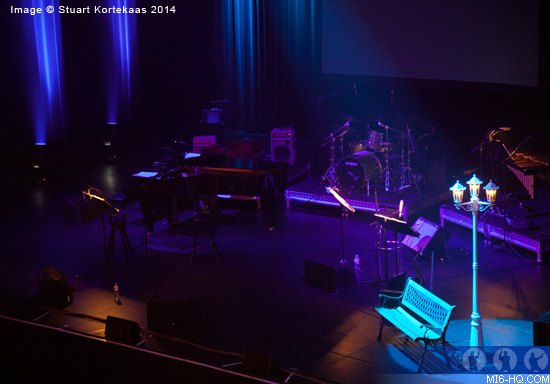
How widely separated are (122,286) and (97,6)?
10.5m

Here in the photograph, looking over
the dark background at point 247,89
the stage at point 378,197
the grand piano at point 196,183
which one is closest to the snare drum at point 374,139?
the dark background at point 247,89

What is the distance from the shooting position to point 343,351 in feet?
18.0

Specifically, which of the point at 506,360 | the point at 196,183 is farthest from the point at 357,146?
the point at 506,360

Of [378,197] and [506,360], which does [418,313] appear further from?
[378,197]

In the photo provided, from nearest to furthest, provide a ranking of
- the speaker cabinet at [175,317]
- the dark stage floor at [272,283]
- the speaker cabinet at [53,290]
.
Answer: the dark stage floor at [272,283] < the speaker cabinet at [175,317] < the speaker cabinet at [53,290]

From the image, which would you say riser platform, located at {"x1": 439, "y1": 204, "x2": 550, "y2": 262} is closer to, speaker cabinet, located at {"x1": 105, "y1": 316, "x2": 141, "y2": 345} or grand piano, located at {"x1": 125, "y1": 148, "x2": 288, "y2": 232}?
grand piano, located at {"x1": 125, "y1": 148, "x2": 288, "y2": 232}

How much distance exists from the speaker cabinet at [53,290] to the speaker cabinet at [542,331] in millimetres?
5171

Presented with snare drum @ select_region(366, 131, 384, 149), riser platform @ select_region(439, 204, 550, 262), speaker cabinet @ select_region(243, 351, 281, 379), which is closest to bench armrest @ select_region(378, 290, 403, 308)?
speaker cabinet @ select_region(243, 351, 281, 379)

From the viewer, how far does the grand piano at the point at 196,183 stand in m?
8.94

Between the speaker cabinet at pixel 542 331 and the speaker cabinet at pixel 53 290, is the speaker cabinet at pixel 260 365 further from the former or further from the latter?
the speaker cabinet at pixel 53 290

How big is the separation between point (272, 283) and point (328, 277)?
32.2 inches

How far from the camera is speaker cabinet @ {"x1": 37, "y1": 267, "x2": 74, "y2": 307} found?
6664 mm

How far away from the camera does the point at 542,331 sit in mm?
4758

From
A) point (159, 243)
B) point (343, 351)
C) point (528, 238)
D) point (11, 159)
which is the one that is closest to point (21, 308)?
point (343, 351)
